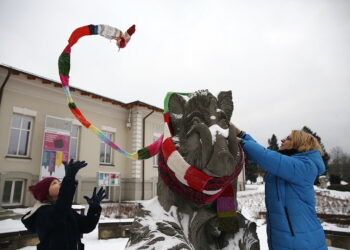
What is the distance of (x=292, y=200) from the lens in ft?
6.06

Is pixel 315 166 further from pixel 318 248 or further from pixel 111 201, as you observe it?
pixel 111 201

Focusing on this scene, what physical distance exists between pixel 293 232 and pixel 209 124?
3.32 ft

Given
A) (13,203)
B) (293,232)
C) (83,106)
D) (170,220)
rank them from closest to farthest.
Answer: (170,220) < (293,232) < (13,203) < (83,106)

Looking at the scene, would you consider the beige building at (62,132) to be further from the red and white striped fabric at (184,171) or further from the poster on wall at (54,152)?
the red and white striped fabric at (184,171)

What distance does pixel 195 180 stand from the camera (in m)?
1.37

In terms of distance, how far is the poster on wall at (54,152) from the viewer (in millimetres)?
9891

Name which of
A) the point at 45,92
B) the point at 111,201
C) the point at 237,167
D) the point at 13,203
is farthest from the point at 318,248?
the point at 111,201

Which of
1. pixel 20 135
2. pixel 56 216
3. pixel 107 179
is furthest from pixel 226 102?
pixel 107 179

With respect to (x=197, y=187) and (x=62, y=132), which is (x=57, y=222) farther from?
(x=62, y=132)

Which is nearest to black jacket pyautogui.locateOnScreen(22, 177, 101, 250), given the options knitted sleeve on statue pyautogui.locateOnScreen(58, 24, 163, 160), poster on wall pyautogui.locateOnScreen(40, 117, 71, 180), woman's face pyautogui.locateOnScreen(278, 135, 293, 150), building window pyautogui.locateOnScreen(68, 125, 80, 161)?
knitted sleeve on statue pyautogui.locateOnScreen(58, 24, 163, 160)

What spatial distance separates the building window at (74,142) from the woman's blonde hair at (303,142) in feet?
36.4

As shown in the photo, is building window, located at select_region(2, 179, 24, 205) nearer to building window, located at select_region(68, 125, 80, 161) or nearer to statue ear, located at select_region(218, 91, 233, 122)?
building window, located at select_region(68, 125, 80, 161)

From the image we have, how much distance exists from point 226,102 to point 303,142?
2.62 ft

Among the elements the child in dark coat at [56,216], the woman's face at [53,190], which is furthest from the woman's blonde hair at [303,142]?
the woman's face at [53,190]
